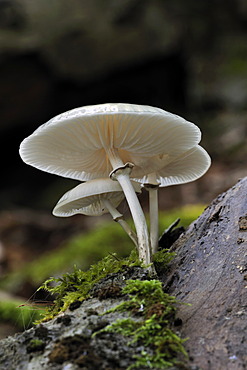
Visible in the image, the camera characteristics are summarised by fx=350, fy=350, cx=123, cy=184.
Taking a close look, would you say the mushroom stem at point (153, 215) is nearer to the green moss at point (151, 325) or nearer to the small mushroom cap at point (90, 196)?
the small mushroom cap at point (90, 196)

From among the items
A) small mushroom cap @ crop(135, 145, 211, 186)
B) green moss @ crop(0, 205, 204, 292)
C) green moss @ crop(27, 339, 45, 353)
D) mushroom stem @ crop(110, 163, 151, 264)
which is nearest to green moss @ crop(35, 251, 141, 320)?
mushroom stem @ crop(110, 163, 151, 264)

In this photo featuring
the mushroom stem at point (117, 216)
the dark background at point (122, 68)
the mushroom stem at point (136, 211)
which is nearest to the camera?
the mushroom stem at point (136, 211)

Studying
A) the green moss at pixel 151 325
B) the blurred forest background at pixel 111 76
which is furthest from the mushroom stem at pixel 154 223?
the blurred forest background at pixel 111 76

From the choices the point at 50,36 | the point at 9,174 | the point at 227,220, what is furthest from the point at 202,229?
the point at 9,174

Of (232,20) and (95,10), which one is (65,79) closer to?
(95,10)

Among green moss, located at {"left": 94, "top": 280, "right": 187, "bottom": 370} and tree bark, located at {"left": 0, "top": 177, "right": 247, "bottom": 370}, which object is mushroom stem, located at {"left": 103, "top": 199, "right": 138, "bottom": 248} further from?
green moss, located at {"left": 94, "top": 280, "right": 187, "bottom": 370}

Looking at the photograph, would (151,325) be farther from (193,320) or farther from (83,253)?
(83,253)
